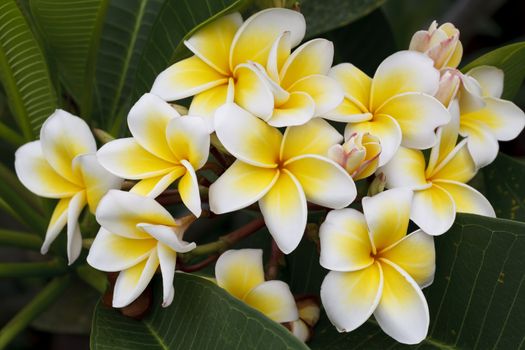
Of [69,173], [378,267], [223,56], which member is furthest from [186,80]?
[378,267]

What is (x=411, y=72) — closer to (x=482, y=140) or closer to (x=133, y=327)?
(x=482, y=140)

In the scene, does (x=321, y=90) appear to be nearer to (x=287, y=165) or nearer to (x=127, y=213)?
(x=287, y=165)

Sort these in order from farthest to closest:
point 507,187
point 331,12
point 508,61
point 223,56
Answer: point 331,12 → point 507,187 → point 508,61 → point 223,56

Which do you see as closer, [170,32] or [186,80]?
[186,80]

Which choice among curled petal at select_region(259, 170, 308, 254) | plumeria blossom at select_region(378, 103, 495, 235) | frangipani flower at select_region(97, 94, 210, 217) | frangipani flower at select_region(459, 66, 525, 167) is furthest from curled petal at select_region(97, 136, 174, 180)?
frangipani flower at select_region(459, 66, 525, 167)

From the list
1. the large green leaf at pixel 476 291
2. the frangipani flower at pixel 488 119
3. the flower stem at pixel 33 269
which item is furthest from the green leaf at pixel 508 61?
the flower stem at pixel 33 269

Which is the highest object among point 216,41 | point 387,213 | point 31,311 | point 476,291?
point 216,41
